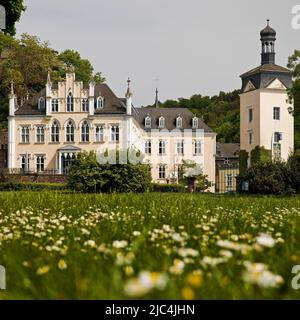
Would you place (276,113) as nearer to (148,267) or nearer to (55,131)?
(55,131)

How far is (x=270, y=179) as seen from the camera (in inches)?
1232

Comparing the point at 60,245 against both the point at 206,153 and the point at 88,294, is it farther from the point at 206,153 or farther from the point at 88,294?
the point at 206,153

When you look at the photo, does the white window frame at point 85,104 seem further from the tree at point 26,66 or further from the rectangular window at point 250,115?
the rectangular window at point 250,115

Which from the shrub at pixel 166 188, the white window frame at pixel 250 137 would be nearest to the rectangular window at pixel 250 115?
the white window frame at pixel 250 137

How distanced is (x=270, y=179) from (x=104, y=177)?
9171 mm

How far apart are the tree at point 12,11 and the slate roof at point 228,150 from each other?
56.4 m

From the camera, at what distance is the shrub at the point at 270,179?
102 ft

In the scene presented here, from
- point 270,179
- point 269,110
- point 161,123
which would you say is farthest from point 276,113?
point 270,179
